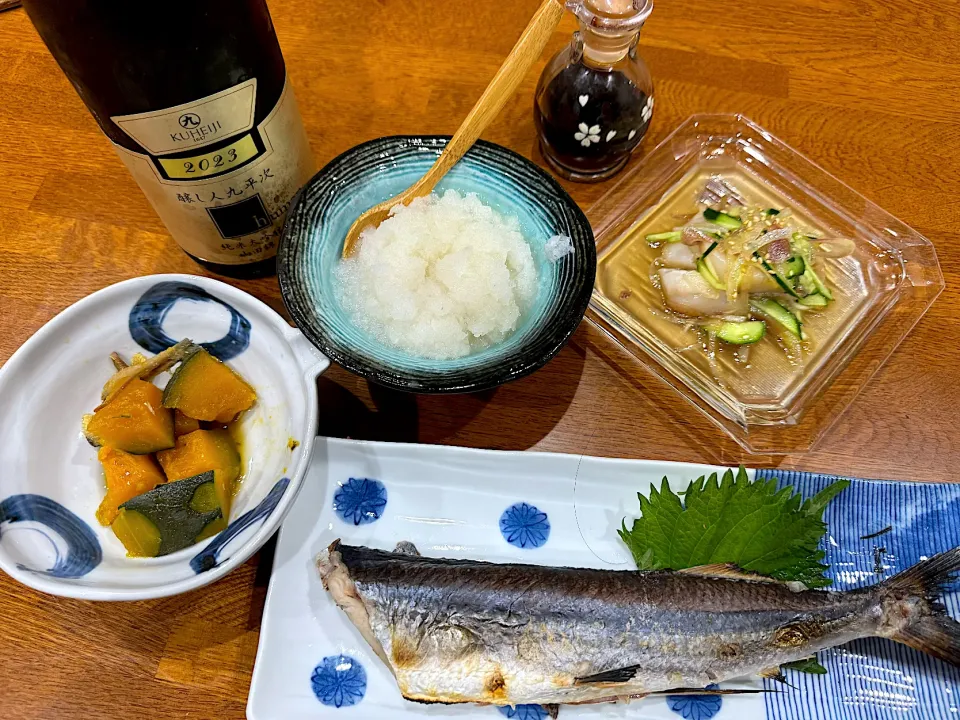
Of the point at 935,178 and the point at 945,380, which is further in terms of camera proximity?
the point at 935,178

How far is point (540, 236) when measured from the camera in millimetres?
1167

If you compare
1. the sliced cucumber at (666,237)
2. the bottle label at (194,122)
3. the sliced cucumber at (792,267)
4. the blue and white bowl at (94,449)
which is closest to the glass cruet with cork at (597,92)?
the sliced cucumber at (666,237)

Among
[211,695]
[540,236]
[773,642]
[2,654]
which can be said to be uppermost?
[540,236]

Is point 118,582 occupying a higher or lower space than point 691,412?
higher

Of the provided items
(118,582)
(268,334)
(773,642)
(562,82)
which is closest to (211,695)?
(118,582)

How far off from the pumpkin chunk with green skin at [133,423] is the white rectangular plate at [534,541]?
260 mm

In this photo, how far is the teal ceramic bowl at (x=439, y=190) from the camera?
38.9 inches

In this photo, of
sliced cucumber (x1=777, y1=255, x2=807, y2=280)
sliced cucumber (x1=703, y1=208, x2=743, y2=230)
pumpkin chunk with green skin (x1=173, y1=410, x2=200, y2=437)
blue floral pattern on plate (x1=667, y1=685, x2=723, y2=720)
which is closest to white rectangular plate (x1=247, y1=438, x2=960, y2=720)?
blue floral pattern on plate (x1=667, y1=685, x2=723, y2=720)

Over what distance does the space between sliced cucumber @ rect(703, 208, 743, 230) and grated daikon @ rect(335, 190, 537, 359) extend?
1.78 ft

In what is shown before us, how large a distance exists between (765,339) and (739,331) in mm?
71

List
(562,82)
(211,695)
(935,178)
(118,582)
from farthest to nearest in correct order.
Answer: (935,178) → (562,82) → (211,695) → (118,582)

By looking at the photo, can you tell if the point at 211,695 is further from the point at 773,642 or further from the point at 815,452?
the point at 815,452

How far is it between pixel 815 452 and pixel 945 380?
350 mm

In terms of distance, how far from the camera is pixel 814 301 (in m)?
1.39
